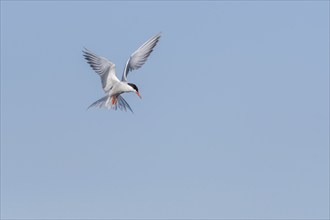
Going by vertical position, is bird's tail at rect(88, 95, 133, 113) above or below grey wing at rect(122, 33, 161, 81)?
below

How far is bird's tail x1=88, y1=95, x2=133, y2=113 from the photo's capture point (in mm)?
24750

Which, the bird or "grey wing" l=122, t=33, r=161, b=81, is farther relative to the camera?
"grey wing" l=122, t=33, r=161, b=81

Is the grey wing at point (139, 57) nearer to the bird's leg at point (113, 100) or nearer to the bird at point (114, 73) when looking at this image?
the bird at point (114, 73)

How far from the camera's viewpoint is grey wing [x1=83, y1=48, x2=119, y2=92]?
26.2m

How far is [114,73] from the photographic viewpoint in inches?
1048

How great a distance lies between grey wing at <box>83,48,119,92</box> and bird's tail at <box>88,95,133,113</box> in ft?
3.09

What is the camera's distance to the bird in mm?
25234

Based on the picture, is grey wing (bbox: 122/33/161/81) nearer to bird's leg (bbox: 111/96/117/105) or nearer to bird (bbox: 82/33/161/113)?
bird (bbox: 82/33/161/113)

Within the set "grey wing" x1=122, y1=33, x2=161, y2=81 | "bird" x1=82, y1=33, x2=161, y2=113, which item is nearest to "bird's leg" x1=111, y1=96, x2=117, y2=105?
"bird" x1=82, y1=33, x2=161, y2=113

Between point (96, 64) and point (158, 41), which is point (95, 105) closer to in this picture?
point (96, 64)

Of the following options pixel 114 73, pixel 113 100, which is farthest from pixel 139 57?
pixel 113 100

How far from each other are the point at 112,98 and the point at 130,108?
1089 mm

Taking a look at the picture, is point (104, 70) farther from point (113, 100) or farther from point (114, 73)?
point (113, 100)

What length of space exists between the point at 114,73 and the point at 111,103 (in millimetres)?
2115
